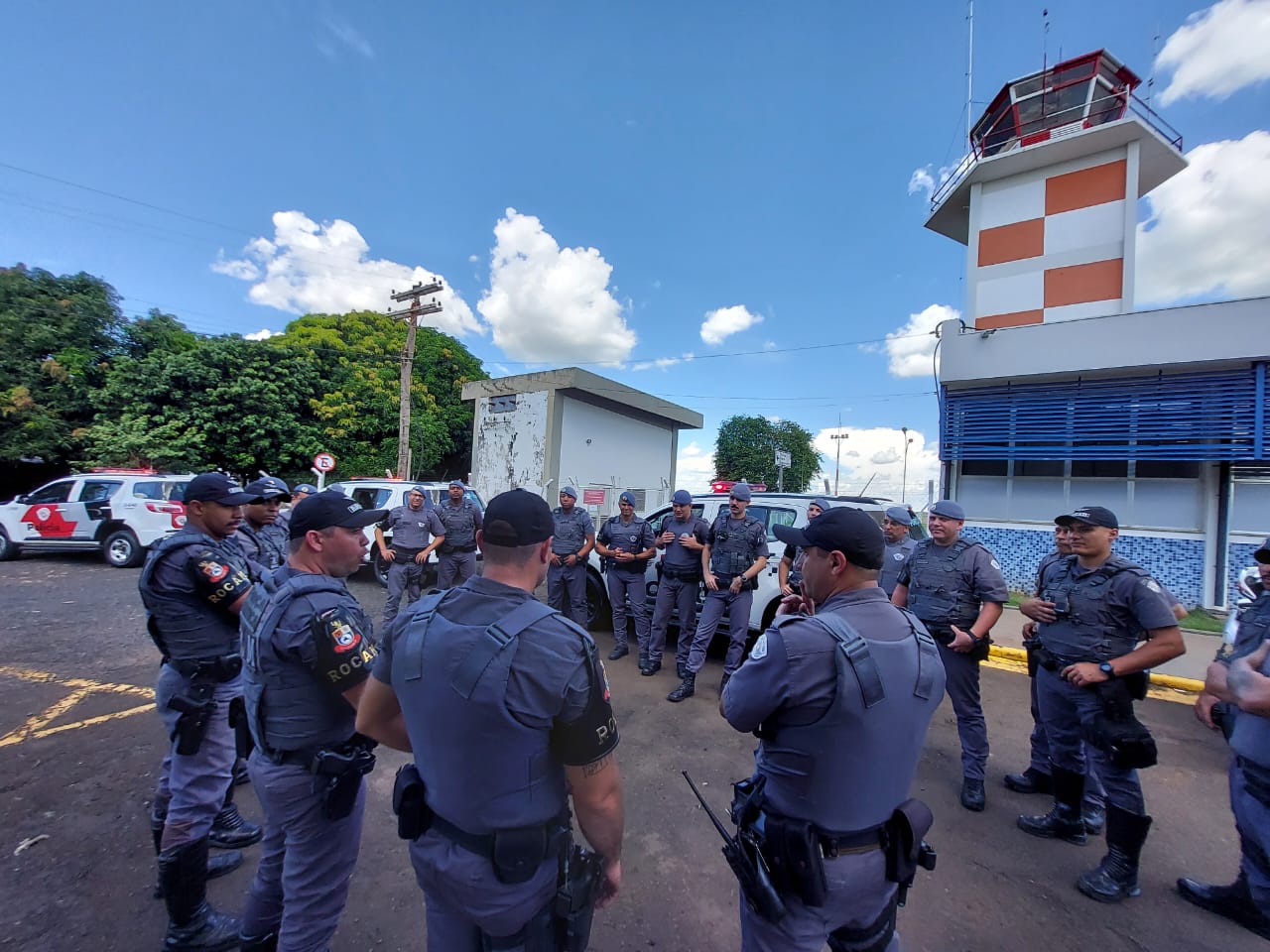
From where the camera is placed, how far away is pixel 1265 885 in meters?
1.96

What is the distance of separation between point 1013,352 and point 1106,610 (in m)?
8.55

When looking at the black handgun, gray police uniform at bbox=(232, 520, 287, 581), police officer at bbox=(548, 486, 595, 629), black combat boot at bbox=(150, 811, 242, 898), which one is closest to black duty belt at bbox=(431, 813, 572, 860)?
the black handgun

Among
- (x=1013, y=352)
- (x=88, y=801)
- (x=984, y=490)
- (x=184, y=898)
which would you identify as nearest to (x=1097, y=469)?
(x=984, y=490)

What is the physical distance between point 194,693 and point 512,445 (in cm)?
1259

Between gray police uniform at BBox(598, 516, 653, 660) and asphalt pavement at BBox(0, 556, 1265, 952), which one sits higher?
gray police uniform at BBox(598, 516, 653, 660)

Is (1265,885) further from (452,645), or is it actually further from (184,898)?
(184,898)

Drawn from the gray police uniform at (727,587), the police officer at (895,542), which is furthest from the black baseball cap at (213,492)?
the police officer at (895,542)

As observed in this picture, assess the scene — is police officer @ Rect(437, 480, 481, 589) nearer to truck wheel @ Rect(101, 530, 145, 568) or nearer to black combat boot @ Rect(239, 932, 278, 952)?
black combat boot @ Rect(239, 932, 278, 952)

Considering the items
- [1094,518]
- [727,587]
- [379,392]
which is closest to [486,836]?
[1094,518]

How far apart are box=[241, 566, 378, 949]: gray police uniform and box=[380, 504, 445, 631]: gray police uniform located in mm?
4953

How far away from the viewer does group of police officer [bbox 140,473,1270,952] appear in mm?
1281

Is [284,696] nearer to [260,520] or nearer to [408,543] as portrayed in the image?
[260,520]

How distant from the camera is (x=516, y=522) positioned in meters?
1.41

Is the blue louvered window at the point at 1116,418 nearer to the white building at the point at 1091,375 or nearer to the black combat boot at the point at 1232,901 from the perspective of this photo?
the white building at the point at 1091,375
